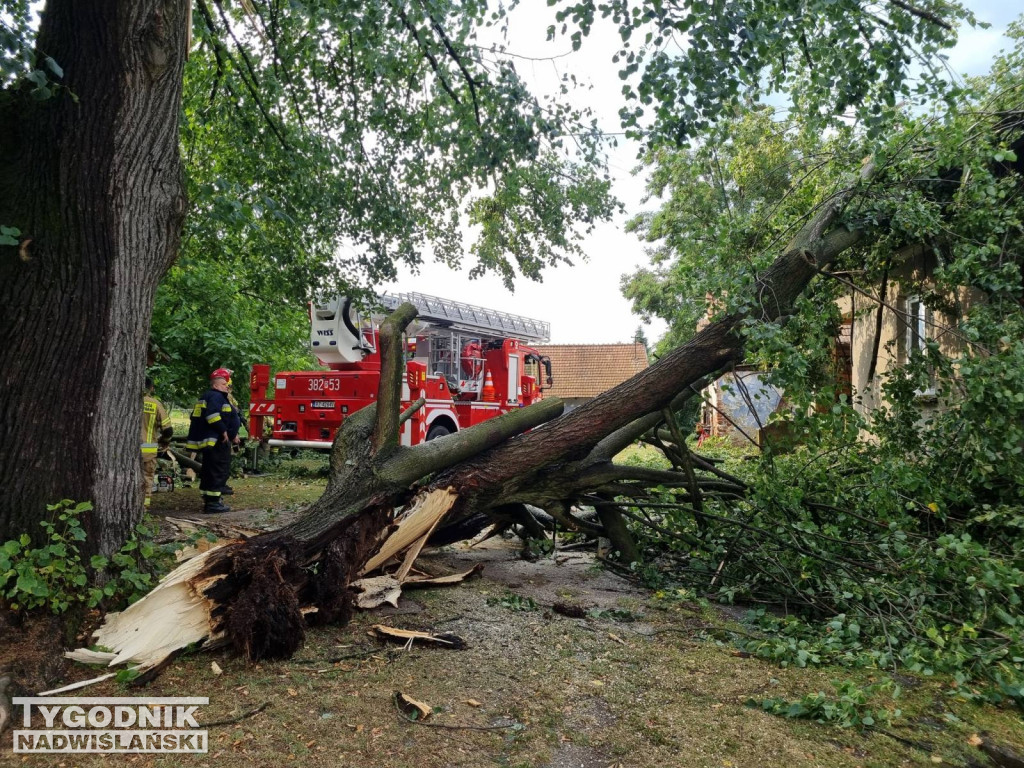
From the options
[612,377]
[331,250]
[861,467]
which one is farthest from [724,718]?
[612,377]

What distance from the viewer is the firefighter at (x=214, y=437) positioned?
299 inches

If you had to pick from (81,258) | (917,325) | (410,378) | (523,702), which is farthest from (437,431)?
(523,702)

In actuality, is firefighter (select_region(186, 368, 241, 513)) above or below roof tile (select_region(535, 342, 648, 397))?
below

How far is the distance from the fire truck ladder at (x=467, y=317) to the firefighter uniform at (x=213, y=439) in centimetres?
467

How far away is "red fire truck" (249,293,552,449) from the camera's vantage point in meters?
10.9

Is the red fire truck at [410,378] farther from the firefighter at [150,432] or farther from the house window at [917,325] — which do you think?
the house window at [917,325]

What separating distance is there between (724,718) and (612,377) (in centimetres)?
3149

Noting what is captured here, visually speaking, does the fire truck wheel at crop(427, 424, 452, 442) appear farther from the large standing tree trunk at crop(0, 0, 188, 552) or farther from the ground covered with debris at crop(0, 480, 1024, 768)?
the large standing tree trunk at crop(0, 0, 188, 552)

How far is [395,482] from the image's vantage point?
14.3 ft

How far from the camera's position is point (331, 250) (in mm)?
7406

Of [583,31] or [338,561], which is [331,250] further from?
[338,561]

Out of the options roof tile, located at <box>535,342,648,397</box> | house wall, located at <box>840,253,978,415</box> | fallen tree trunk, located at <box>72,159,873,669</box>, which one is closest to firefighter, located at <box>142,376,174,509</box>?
fallen tree trunk, located at <box>72,159,873,669</box>

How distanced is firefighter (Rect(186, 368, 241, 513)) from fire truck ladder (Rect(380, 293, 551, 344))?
4604 millimetres

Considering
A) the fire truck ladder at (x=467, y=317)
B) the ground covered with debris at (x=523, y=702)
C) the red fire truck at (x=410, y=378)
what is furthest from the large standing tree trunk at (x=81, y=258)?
the fire truck ladder at (x=467, y=317)
